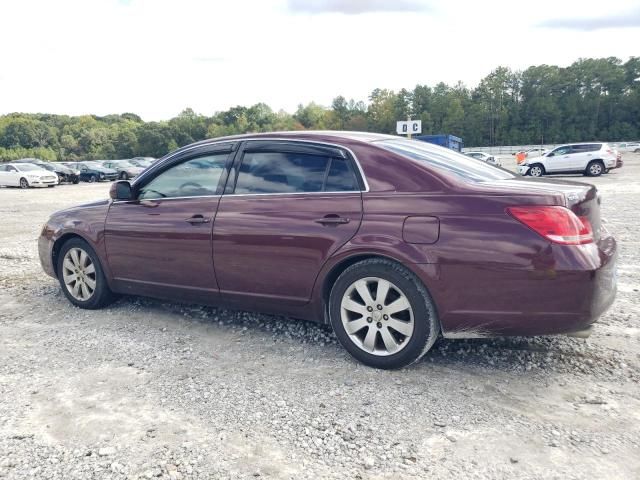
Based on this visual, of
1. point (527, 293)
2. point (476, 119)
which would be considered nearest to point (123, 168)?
point (527, 293)

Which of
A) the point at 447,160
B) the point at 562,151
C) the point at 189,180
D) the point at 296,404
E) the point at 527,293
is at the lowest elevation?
the point at 296,404

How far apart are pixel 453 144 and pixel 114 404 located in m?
33.4

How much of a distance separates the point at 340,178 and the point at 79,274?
292 cm

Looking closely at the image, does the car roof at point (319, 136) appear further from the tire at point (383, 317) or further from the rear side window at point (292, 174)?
the tire at point (383, 317)

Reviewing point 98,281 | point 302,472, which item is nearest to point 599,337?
point 302,472

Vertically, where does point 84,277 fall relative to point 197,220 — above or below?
below

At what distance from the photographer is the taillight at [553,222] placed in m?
3.13

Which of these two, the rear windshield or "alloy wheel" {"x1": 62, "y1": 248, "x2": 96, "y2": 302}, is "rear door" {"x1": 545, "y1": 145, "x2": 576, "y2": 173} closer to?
the rear windshield

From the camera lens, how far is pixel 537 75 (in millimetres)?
109125

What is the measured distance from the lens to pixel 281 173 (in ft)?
13.3

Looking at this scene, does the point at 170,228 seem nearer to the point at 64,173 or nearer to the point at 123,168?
the point at 64,173

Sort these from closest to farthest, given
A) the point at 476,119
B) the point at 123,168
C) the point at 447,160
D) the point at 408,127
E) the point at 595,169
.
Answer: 1. the point at 447,160
2. the point at 408,127
3. the point at 595,169
4. the point at 123,168
5. the point at 476,119

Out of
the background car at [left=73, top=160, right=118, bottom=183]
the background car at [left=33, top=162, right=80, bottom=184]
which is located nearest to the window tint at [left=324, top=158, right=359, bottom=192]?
the background car at [left=33, top=162, right=80, bottom=184]

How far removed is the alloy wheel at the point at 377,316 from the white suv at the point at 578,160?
2245cm
